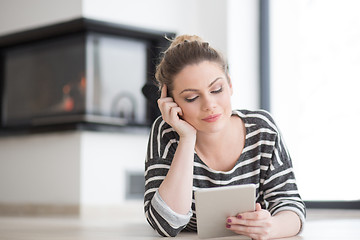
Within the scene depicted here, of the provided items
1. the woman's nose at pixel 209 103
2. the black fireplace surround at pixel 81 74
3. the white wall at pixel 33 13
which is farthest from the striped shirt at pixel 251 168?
the white wall at pixel 33 13

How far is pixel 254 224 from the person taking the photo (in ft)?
5.55

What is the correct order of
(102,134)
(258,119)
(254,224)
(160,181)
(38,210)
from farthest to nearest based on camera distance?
(38,210), (102,134), (258,119), (160,181), (254,224)

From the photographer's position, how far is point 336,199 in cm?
411

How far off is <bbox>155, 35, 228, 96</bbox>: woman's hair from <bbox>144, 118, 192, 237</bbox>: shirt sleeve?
19 cm

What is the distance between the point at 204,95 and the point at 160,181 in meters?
0.34

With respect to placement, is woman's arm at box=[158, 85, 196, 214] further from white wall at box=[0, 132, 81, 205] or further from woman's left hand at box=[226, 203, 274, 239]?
white wall at box=[0, 132, 81, 205]

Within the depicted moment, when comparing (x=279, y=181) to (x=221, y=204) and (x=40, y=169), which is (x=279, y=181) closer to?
(x=221, y=204)

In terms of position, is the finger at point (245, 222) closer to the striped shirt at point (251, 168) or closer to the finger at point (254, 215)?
the finger at point (254, 215)

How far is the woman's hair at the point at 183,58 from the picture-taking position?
74.9 inches

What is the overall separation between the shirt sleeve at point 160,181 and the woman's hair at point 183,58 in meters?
0.19

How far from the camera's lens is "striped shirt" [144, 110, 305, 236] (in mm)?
1983

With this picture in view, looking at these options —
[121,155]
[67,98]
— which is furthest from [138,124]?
[67,98]

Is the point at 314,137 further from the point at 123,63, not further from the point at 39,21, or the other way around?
the point at 39,21

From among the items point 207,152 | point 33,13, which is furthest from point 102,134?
point 207,152
